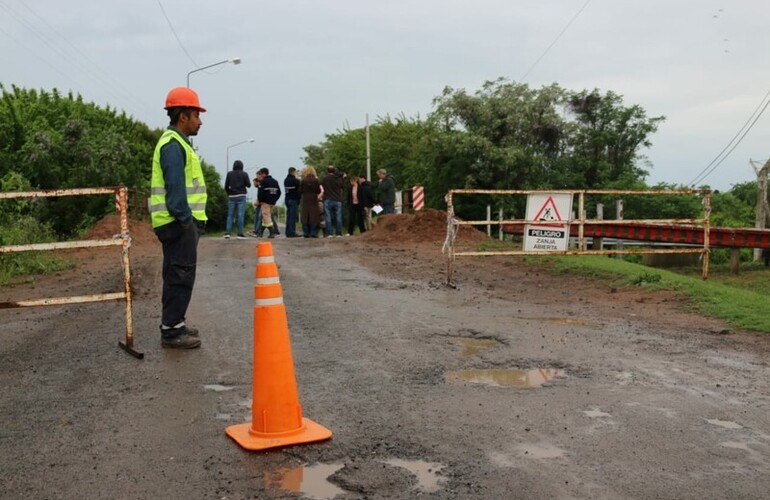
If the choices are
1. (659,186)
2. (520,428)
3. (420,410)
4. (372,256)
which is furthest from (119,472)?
(659,186)

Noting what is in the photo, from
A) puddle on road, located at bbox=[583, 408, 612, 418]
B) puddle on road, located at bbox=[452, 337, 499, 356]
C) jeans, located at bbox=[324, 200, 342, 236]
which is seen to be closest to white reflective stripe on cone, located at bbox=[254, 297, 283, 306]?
puddle on road, located at bbox=[583, 408, 612, 418]

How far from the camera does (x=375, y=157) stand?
183ft

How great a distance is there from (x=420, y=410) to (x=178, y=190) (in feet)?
9.55

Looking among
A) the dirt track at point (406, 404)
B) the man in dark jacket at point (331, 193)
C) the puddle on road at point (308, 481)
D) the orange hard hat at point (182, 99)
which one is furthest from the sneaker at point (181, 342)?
the man in dark jacket at point (331, 193)

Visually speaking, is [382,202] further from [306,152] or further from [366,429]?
[306,152]

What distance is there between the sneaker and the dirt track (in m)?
0.11

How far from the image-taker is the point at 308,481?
3648 mm

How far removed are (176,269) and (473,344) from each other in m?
2.75

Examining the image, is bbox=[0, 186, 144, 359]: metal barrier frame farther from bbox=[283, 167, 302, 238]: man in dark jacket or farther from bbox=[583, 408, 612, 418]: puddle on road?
bbox=[283, 167, 302, 238]: man in dark jacket

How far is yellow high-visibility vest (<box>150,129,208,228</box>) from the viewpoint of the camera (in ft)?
21.0

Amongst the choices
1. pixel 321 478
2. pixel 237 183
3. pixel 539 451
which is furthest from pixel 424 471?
pixel 237 183

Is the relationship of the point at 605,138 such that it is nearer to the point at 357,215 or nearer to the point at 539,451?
the point at 357,215

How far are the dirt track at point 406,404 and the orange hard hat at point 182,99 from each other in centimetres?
212

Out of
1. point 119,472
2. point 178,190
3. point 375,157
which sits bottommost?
point 119,472
